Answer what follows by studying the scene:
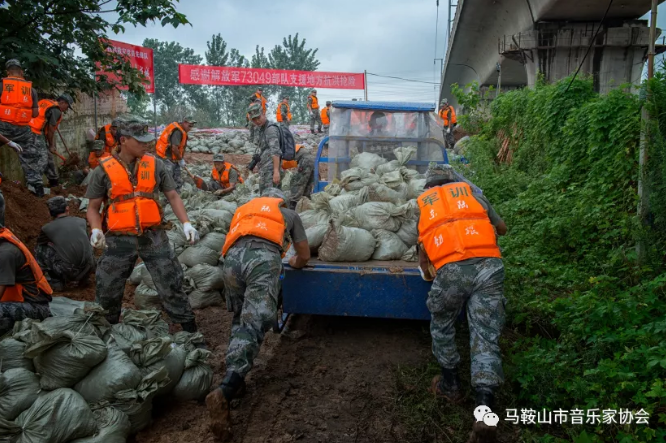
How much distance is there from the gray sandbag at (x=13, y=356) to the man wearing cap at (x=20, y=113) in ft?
16.3

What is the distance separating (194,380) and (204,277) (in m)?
2.01

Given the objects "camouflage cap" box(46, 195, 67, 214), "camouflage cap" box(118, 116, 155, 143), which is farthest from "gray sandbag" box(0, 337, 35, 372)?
"camouflage cap" box(46, 195, 67, 214)

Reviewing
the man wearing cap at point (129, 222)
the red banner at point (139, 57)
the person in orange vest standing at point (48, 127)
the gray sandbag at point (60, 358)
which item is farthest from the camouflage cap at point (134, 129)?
the red banner at point (139, 57)

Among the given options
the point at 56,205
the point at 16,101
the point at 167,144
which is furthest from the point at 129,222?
the point at 167,144

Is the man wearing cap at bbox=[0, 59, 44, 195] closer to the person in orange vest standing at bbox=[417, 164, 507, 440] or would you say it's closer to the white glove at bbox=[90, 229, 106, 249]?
the white glove at bbox=[90, 229, 106, 249]

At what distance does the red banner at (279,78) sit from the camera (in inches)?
989

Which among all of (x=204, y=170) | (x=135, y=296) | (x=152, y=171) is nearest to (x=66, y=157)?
(x=204, y=170)

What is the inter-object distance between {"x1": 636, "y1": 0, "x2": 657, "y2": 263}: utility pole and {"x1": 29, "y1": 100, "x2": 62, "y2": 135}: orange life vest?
762 cm

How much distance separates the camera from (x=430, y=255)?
3.15 meters

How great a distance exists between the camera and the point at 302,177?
23.5ft

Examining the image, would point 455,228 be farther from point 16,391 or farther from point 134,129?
point 16,391

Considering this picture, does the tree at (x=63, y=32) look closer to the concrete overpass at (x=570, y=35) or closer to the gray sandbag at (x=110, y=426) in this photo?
the gray sandbag at (x=110, y=426)

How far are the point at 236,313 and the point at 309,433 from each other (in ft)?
3.20

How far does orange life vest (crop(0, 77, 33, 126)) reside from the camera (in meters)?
6.58
